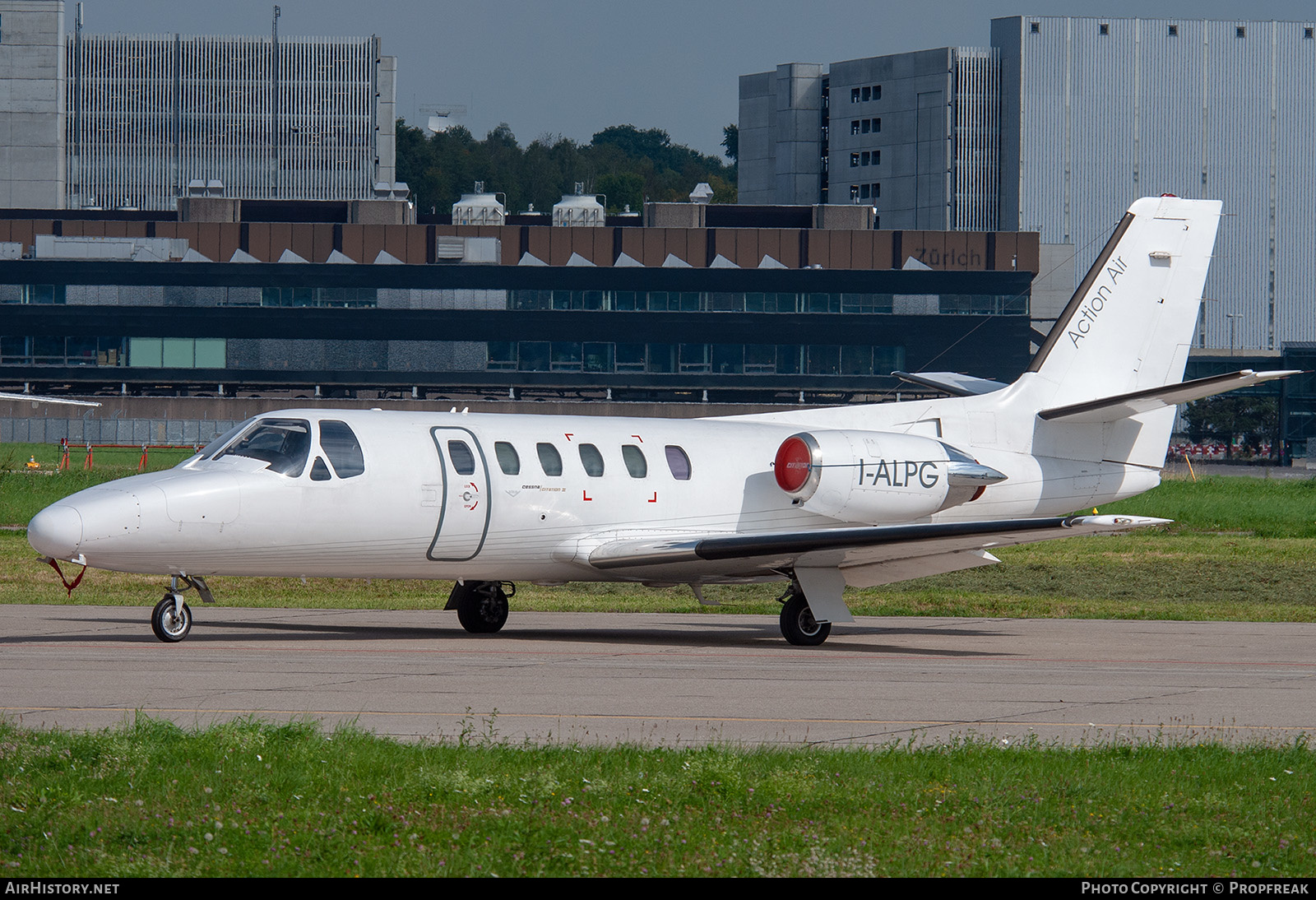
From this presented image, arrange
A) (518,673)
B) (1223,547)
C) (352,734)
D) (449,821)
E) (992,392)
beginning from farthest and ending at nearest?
(1223,547), (992,392), (518,673), (352,734), (449,821)

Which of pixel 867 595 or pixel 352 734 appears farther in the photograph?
pixel 867 595

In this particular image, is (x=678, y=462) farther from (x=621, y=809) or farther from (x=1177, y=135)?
(x=1177, y=135)

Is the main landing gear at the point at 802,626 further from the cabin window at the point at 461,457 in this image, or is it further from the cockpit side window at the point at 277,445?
the cockpit side window at the point at 277,445

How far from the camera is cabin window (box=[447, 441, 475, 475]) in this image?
1903cm

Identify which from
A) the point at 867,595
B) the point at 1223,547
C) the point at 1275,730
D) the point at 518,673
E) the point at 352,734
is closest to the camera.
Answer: the point at 352,734

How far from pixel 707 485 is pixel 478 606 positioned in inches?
140

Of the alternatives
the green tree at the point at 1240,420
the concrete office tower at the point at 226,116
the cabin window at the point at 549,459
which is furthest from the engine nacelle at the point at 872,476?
the concrete office tower at the point at 226,116

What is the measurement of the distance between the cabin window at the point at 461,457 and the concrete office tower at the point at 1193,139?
110 metres

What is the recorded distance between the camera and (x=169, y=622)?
690 inches

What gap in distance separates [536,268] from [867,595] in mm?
73780

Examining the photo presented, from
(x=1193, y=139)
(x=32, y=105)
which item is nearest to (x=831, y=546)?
(x=1193, y=139)


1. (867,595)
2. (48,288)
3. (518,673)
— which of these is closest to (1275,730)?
(518,673)

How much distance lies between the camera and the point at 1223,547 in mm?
35594

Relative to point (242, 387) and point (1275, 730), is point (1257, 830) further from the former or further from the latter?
point (242, 387)
